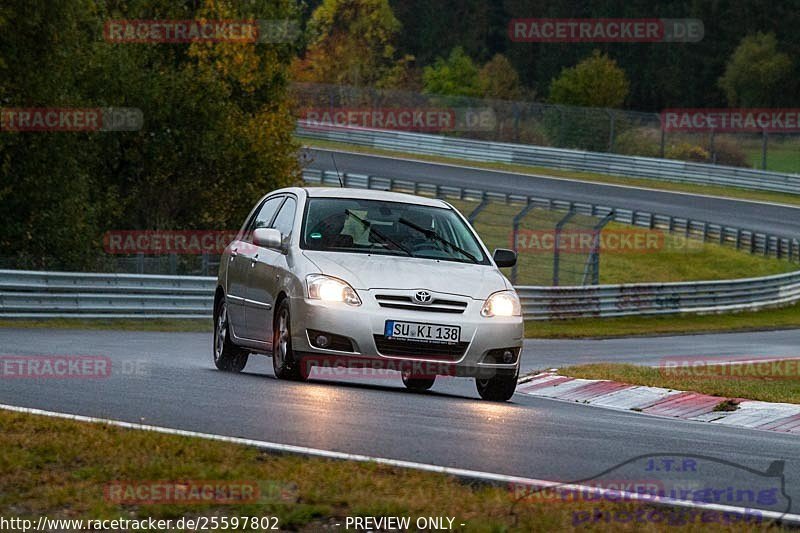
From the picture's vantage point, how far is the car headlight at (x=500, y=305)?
35.9 feet

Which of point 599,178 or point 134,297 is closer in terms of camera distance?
point 134,297

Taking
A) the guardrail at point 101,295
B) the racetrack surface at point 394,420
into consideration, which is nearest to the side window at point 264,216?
the racetrack surface at point 394,420

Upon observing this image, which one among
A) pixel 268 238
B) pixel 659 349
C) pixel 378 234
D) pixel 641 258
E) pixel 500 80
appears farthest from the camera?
pixel 500 80

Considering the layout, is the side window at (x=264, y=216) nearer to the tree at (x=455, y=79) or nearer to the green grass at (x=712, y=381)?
the green grass at (x=712, y=381)

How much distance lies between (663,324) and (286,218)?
2131cm

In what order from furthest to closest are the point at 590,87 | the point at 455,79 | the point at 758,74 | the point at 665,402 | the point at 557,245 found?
1. the point at 758,74
2. the point at 455,79
3. the point at 590,87
4. the point at 557,245
5. the point at 665,402

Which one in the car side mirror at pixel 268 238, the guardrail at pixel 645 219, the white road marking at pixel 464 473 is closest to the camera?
the white road marking at pixel 464 473

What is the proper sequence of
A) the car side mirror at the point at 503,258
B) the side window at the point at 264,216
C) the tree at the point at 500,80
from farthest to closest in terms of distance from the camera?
the tree at the point at 500,80 → the side window at the point at 264,216 → the car side mirror at the point at 503,258

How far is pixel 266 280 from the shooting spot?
11805 millimetres

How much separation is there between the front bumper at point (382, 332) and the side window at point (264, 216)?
6.66 ft

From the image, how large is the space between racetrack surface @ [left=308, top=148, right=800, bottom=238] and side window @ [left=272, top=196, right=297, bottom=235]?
3616 centimetres

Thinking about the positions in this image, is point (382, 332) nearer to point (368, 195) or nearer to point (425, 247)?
point (425, 247)

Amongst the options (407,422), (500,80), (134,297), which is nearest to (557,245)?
(134,297)

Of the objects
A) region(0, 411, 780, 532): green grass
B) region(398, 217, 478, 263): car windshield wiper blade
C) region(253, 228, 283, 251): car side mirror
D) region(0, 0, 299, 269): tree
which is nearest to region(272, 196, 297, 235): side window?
region(253, 228, 283, 251): car side mirror
